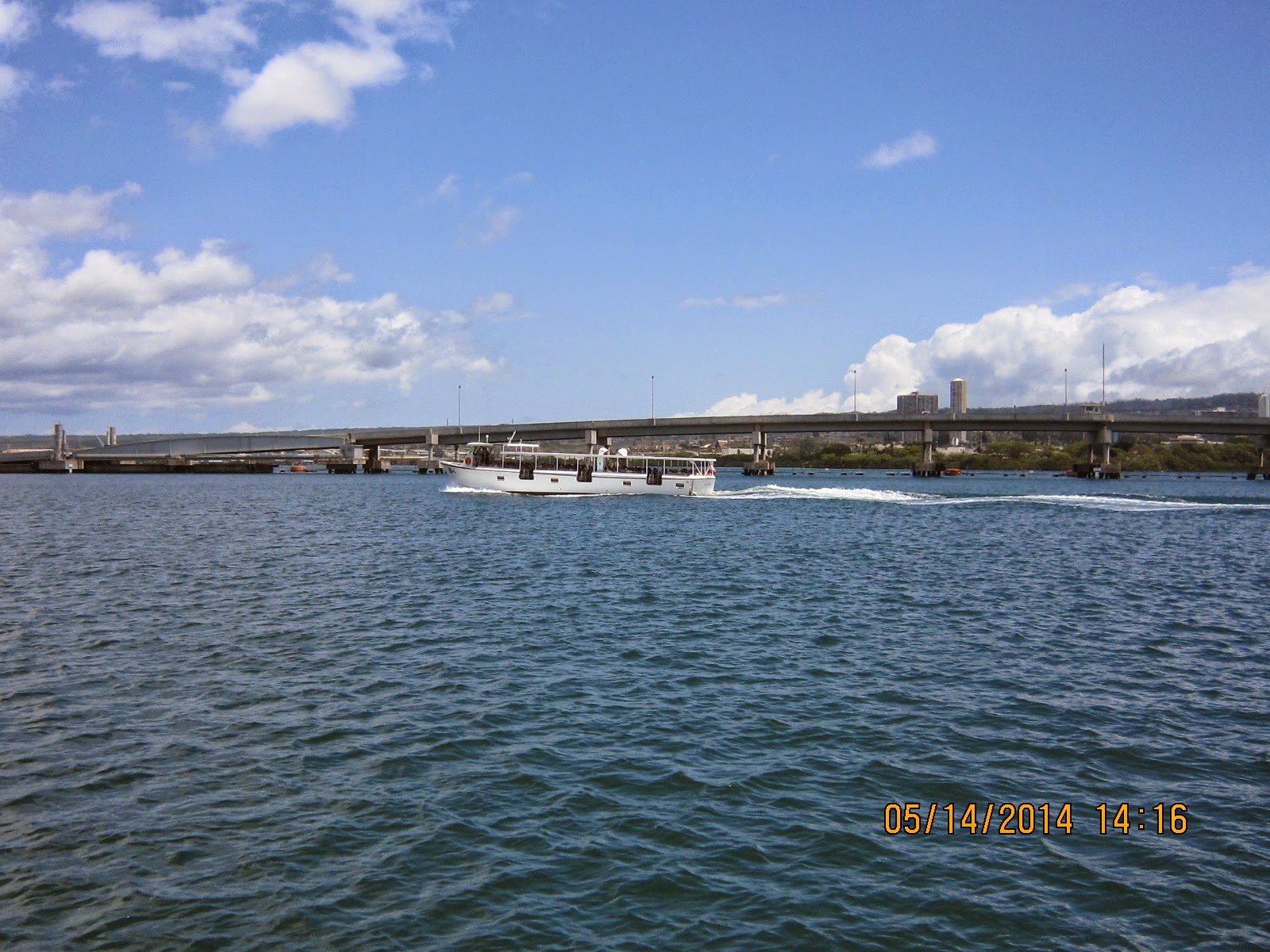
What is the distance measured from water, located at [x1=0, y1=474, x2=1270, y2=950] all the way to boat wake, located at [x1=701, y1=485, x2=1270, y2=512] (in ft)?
209

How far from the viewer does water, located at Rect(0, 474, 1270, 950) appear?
31.6 ft

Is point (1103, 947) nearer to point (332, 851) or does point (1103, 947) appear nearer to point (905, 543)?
point (332, 851)

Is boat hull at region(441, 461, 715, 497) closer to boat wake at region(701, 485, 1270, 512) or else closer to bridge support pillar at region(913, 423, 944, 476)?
boat wake at region(701, 485, 1270, 512)

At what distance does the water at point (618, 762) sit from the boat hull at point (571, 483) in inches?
2826

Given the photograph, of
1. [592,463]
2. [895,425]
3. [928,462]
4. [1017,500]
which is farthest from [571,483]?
[928,462]

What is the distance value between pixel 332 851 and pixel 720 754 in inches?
238

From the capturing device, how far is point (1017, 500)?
10188 centimetres

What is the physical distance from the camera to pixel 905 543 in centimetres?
5128

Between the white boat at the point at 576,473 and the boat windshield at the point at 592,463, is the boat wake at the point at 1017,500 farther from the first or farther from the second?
the boat windshield at the point at 592,463

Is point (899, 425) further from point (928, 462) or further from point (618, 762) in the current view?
point (618, 762)
